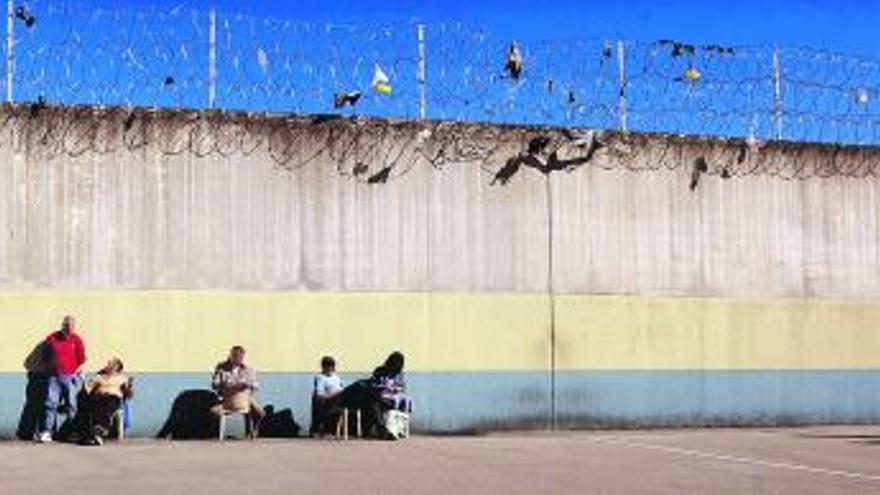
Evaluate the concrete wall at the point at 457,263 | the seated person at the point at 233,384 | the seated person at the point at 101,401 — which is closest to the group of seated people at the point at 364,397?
the concrete wall at the point at 457,263

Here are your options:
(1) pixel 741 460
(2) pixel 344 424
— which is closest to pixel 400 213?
(2) pixel 344 424

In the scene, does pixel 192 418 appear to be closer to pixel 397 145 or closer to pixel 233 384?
pixel 233 384

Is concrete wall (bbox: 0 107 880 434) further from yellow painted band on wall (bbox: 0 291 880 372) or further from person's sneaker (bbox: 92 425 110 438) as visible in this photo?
person's sneaker (bbox: 92 425 110 438)

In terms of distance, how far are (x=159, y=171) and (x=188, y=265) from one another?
115cm

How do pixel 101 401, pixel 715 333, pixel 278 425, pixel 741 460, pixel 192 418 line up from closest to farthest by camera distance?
pixel 741 460 < pixel 101 401 < pixel 192 418 < pixel 278 425 < pixel 715 333

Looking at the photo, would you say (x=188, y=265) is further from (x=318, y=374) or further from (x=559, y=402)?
(x=559, y=402)

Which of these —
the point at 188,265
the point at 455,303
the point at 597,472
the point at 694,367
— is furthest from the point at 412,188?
the point at 597,472

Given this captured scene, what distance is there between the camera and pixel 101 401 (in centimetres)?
1658

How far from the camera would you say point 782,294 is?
20547 mm

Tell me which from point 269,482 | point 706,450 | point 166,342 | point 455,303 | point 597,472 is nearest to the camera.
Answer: point 269,482

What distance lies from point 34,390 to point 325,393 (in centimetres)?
331

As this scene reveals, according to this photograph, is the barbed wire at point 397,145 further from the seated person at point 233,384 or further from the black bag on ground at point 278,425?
the black bag on ground at point 278,425

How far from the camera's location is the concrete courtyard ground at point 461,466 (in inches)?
480

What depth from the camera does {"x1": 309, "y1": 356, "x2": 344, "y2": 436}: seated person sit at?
17.7m
